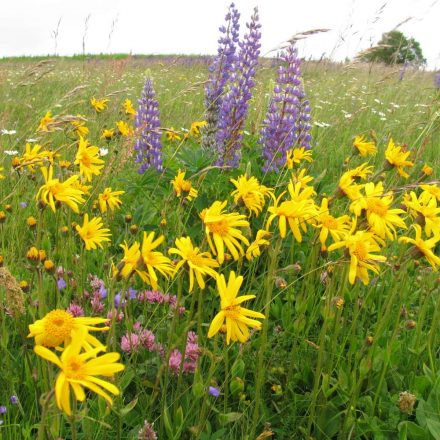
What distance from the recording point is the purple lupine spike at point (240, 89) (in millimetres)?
3033

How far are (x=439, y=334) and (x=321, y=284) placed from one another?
50cm

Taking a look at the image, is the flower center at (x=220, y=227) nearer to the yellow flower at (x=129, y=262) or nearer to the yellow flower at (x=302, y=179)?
the yellow flower at (x=129, y=262)

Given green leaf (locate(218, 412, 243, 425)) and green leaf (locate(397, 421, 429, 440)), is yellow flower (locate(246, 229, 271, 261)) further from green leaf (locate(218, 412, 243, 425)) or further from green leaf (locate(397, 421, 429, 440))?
green leaf (locate(397, 421, 429, 440))

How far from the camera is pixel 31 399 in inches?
55.9

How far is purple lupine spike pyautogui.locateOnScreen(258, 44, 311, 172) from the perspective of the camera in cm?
297

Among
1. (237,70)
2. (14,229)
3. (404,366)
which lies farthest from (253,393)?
(237,70)

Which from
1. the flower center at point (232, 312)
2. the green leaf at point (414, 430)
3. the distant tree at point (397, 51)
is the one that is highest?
the distant tree at point (397, 51)

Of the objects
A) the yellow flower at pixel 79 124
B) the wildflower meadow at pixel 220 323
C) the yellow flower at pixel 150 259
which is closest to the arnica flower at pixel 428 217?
the wildflower meadow at pixel 220 323

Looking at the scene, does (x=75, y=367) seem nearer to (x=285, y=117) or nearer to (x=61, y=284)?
(x=61, y=284)

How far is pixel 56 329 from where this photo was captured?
0.81 metres

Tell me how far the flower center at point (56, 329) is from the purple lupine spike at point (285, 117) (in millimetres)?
2136

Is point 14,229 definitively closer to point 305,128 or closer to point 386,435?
point 386,435

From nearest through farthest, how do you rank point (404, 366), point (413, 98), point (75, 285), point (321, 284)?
point (404, 366) → point (75, 285) → point (321, 284) → point (413, 98)

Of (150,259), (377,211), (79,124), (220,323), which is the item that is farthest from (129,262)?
(79,124)
